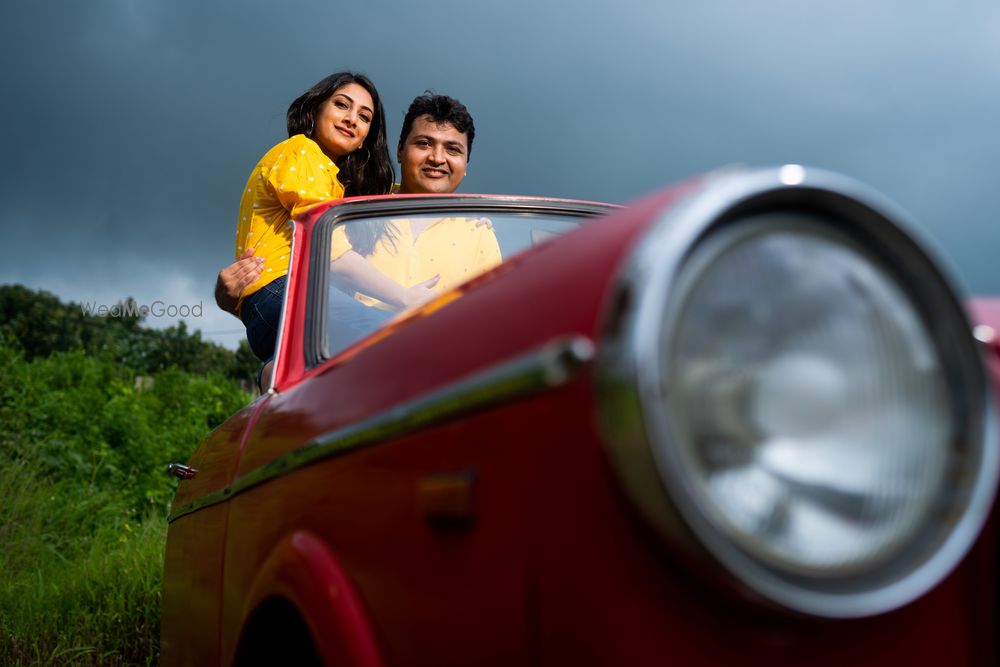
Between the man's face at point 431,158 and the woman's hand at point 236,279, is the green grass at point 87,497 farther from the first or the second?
the man's face at point 431,158

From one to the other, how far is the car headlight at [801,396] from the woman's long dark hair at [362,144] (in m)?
2.90

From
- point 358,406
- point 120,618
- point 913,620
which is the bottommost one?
point 120,618

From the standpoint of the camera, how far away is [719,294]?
2.67 ft

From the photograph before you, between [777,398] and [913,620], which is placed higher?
[777,398]

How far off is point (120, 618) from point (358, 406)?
362 centimetres

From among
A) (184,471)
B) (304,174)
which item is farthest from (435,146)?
(184,471)

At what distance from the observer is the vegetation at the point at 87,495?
4129 millimetres

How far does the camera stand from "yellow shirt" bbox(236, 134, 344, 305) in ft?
9.68

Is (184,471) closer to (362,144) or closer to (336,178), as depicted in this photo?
(336,178)

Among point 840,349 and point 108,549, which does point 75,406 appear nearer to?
point 108,549

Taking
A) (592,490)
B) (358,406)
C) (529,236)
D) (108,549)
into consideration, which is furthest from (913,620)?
(108,549)

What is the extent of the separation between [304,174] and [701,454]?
247 centimetres

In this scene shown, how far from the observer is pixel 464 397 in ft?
3.00

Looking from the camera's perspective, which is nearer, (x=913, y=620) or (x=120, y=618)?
(x=913, y=620)
